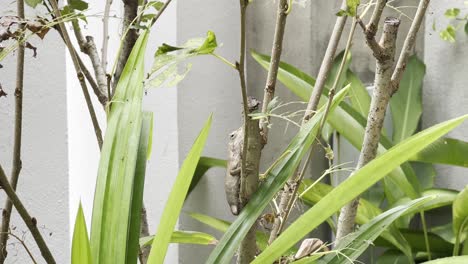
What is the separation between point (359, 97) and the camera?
1426 mm

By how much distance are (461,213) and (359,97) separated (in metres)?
0.42

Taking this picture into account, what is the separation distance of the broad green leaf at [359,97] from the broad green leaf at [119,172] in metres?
0.95

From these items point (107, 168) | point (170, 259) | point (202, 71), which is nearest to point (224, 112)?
point (202, 71)

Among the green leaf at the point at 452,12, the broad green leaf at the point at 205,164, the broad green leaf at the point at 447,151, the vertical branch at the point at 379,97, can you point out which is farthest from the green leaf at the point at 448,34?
the vertical branch at the point at 379,97

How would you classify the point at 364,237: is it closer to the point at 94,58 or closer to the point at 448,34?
the point at 94,58

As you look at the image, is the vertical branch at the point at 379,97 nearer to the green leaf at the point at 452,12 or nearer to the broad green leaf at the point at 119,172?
the broad green leaf at the point at 119,172

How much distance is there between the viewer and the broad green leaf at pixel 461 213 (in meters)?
1.08

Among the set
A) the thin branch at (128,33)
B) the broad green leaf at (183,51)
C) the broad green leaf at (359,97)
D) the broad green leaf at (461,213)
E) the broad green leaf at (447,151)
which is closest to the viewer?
the broad green leaf at (183,51)

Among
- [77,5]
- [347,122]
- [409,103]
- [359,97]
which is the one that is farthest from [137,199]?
[409,103]

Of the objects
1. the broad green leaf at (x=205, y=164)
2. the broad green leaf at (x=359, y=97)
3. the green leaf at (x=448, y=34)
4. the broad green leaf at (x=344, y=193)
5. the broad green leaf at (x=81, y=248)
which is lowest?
the broad green leaf at (x=205, y=164)

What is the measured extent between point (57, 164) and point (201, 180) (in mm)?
341

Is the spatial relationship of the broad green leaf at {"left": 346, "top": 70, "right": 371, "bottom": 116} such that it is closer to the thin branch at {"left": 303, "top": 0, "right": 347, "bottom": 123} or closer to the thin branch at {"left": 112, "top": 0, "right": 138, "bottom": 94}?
the thin branch at {"left": 303, "top": 0, "right": 347, "bottom": 123}

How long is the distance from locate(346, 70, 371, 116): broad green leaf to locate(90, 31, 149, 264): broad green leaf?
951 mm

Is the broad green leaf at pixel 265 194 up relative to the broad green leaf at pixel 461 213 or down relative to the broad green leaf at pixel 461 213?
up
